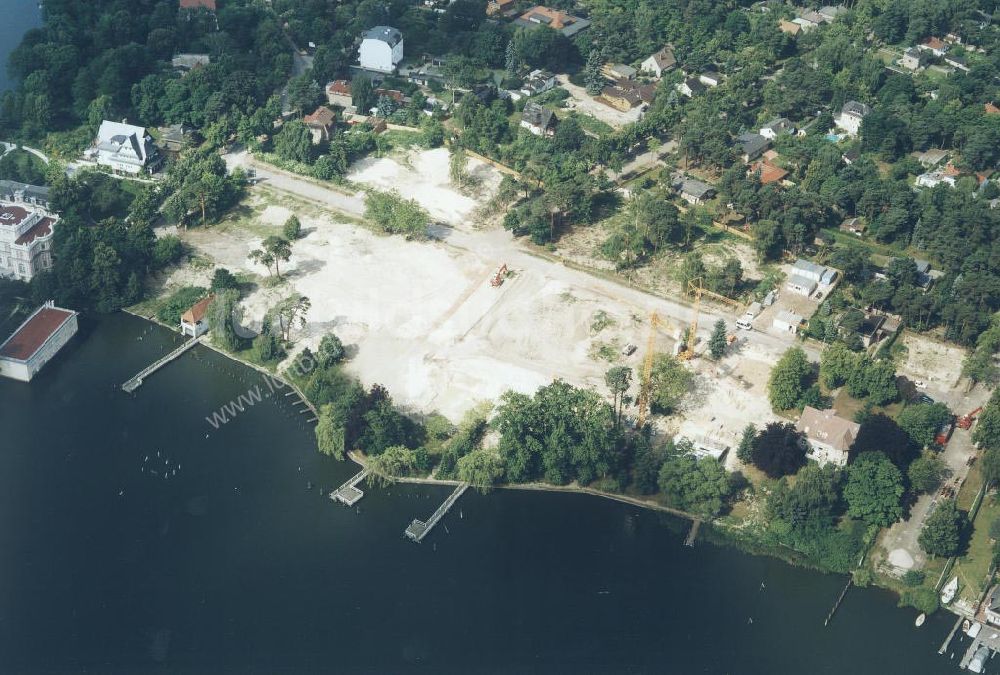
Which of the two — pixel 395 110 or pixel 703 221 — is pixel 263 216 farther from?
pixel 703 221

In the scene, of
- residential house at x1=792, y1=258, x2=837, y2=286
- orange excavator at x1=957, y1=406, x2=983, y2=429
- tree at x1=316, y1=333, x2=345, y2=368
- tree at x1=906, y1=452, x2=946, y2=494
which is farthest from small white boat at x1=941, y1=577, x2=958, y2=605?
tree at x1=316, y1=333, x2=345, y2=368

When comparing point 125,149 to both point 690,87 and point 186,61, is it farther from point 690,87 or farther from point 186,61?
point 690,87

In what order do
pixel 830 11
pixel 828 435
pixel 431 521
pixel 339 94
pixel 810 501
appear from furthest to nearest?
pixel 830 11 → pixel 339 94 → pixel 828 435 → pixel 431 521 → pixel 810 501

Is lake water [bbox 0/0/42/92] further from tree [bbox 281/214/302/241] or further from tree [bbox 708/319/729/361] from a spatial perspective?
tree [bbox 708/319/729/361]

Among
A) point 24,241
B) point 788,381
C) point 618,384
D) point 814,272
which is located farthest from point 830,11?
point 24,241

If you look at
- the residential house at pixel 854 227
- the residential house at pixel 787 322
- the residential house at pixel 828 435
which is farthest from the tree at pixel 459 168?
the residential house at pixel 828 435
